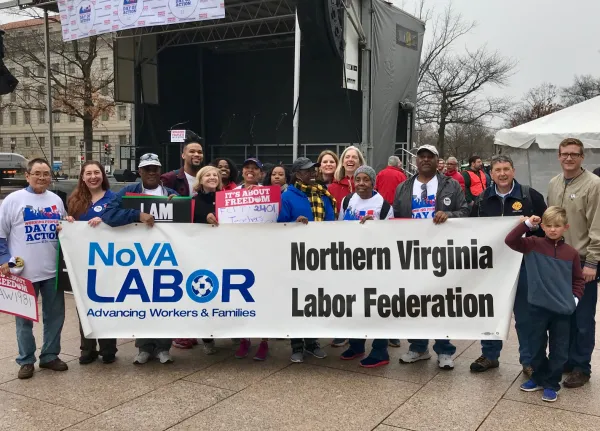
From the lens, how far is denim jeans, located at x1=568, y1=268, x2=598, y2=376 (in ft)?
13.5

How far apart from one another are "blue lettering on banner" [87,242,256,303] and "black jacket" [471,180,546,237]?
1.99 meters

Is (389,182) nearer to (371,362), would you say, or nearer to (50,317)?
(371,362)

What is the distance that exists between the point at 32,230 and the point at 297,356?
2.38 metres

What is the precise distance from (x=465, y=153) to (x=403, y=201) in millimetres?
53866

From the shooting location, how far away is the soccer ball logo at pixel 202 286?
4.59 m

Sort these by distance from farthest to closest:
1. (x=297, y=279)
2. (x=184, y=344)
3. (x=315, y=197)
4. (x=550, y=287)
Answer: (x=184, y=344) < (x=315, y=197) < (x=297, y=279) < (x=550, y=287)

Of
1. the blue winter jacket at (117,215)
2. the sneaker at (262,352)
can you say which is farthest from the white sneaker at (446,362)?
the blue winter jacket at (117,215)

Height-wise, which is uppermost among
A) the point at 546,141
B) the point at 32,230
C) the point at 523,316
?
the point at 546,141

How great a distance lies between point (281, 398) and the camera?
3.96m

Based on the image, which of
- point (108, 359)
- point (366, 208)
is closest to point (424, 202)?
point (366, 208)

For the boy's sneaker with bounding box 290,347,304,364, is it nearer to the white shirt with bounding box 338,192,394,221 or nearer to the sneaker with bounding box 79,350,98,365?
A: the white shirt with bounding box 338,192,394,221

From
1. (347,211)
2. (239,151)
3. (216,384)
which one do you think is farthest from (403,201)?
(239,151)

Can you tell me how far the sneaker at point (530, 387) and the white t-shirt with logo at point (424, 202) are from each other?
1441 millimetres

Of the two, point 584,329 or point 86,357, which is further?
point 86,357
